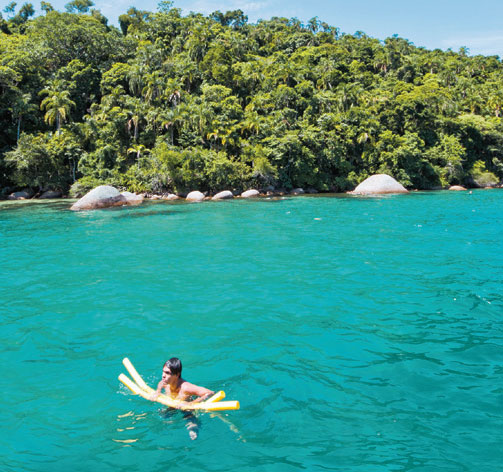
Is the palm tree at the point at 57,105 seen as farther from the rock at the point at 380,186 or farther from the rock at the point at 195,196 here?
the rock at the point at 380,186

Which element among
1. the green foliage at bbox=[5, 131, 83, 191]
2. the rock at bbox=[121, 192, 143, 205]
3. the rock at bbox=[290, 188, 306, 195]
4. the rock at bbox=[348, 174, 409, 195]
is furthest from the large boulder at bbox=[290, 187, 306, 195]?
the green foliage at bbox=[5, 131, 83, 191]

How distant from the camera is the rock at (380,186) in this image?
40.5 m

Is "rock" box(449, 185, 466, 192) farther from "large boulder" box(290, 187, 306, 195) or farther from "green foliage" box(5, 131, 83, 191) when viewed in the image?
"green foliage" box(5, 131, 83, 191)

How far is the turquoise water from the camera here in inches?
188

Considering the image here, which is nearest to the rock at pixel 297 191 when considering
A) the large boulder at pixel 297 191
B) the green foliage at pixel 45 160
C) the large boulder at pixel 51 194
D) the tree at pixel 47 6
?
the large boulder at pixel 297 191

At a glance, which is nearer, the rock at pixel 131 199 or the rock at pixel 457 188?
the rock at pixel 131 199

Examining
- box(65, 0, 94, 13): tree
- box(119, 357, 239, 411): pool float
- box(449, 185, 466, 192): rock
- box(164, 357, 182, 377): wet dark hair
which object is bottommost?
box(119, 357, 239, 411): pool float

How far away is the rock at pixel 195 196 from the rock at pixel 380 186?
54.6 feet

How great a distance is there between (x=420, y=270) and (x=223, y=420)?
9000mm

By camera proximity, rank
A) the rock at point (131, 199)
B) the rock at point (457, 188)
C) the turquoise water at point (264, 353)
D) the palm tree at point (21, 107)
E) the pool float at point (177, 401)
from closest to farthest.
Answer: the turquoise water at point (264, 353)
the pool float at point (177, 401)
the rock at point (131, 199)
the palm tree at point (21, 107)
the rock at point (457, 188)

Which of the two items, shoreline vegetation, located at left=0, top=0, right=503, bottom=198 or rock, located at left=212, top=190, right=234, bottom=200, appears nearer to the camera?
rock, located at left=212, top=190, right=234, bottom=200

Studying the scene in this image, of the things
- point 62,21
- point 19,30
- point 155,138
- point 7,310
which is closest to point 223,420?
point 7,310

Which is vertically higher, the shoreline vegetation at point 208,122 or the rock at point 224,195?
the shoreline vegetation at point 208,122

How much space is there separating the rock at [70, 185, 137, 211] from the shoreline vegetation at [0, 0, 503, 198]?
28.5ft
